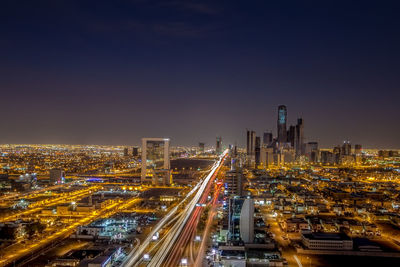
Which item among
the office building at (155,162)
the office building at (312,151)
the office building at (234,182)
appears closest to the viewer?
the office building at (234,182)

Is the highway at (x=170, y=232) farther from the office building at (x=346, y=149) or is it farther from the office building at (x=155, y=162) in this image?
the office building at (x=346, y=149)

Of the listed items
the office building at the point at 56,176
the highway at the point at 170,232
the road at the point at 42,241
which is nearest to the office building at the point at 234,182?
the highway at the point at 170,232

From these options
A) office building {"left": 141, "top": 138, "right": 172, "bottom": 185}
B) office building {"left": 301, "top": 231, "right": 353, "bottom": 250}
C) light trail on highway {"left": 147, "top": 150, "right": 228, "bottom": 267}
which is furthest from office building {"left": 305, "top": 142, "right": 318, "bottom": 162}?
office building {"left": 301, "top": 231, "right": 353, "bottom": 250}

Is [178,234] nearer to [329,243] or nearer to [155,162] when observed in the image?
[329,243]

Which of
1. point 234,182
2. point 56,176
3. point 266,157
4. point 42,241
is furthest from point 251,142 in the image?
point 42,241

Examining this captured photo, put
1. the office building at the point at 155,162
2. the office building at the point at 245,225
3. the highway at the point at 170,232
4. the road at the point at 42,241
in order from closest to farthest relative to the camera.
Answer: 1. the highway at the point at 170,232
2. the road at the point at 42,241
3. the office building at the point at 245,225
4. the office building at the point at 155,162

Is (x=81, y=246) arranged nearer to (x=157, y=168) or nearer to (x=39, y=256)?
(x=39, y=256)

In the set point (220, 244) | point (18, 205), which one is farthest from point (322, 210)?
point (18, 205)
